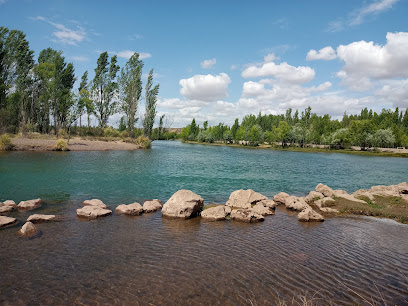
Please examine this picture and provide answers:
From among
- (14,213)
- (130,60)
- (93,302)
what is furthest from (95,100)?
(93,302)

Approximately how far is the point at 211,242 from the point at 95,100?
3363 inches

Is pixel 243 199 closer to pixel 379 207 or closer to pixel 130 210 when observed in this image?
pixel 130 210

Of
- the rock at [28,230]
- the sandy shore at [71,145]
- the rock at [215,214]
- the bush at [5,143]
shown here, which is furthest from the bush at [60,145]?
the rock at [215,214]

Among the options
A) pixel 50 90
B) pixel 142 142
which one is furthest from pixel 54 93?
pixel 142 142

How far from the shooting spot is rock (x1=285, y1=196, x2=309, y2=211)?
20422mm

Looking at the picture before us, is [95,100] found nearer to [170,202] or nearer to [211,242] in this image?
[170,202]

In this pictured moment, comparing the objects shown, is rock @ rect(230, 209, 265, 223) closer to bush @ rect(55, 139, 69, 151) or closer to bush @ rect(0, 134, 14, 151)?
bush @ rect(55, 139, 69, 151)

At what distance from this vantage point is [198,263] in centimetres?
1087

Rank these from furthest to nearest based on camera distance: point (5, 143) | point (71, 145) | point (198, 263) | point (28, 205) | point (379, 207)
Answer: point (71, 145) → point (5, 143) → point (379, 207) → point (28, 205) → point (198, 263)

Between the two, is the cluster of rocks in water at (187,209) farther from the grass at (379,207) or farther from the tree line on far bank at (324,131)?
the tree line on far bank at (324,131)

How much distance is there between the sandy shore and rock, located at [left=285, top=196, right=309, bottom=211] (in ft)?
186

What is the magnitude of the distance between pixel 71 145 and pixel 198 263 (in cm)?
6478

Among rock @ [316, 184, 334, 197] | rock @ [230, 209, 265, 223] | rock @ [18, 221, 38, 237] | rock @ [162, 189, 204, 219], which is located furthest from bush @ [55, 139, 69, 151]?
rock @ [316, 184, 334, 197]

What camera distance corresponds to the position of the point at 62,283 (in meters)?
8.93
